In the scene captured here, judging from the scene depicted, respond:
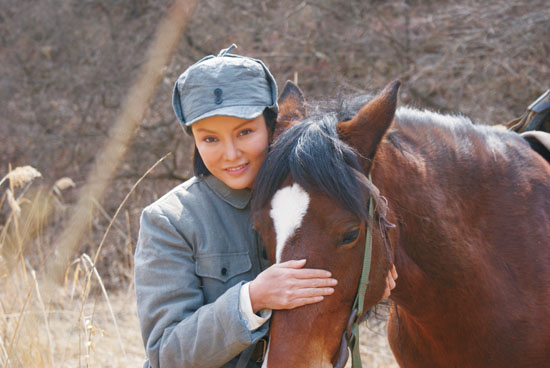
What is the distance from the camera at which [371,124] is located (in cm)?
165

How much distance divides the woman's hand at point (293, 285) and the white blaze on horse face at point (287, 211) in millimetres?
64

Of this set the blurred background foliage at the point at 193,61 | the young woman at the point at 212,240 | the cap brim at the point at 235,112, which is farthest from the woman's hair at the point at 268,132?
the blurred background foliage at the point at 193,61

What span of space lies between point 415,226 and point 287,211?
1.73ft

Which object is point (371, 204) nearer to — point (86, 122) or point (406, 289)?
point (406, 289)

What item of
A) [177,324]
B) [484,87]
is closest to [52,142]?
[484,87]

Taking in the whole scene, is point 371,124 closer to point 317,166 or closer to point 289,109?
point 317,166

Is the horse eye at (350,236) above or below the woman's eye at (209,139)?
below

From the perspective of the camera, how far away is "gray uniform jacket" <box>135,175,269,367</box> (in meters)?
1.59

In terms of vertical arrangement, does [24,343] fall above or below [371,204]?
below

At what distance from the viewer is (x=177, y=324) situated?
5.48 feet

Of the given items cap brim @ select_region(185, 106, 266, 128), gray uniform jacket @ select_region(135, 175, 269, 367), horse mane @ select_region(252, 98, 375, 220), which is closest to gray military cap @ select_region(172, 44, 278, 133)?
cap brim @ select_region(185, 106, 266, 128)

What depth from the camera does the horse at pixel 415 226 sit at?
1509 mm

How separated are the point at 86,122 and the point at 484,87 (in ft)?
15.8

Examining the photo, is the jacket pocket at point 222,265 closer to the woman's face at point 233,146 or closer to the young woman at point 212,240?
the young woman at point 212,240
